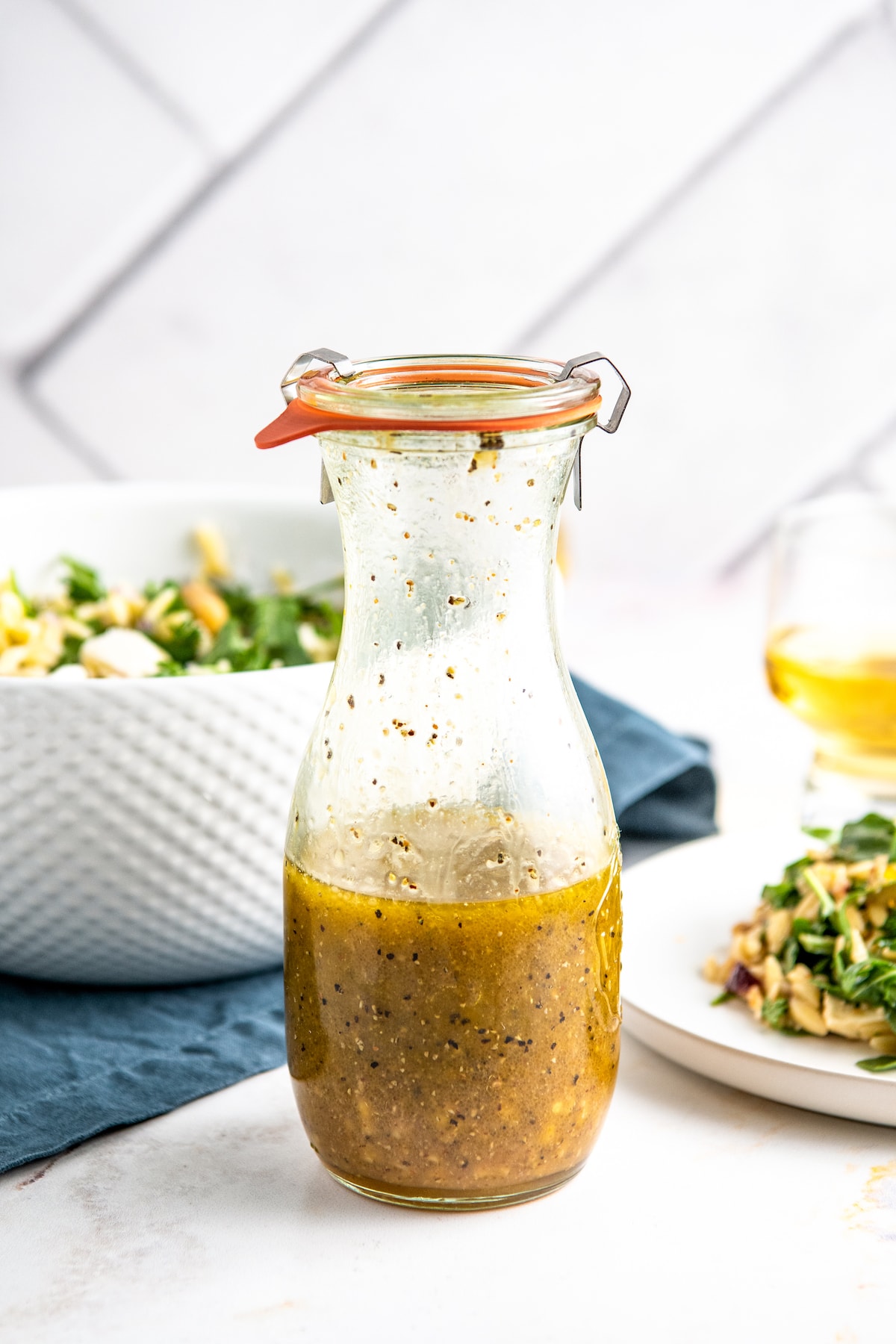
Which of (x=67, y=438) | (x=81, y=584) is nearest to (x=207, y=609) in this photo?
(x=81, y=584)

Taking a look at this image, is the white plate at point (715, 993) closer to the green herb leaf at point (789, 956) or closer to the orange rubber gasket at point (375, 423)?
the green herb leaf at point (789, 956)

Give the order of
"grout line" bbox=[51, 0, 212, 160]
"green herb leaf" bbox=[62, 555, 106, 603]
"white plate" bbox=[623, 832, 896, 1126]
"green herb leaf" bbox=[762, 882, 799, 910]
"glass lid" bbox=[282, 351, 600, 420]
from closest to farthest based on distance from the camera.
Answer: "glass lid" bbox=[282, 351, 600, 420] → "white plate" bbox=[623, 832, 896, 1126] → "green herb leaf" bbox=[762, 882, 799, 910] → "green herb leaf" bbox=[62, 555, 106, 603] → "grout line" bbox=[51, 0, 212, 160]

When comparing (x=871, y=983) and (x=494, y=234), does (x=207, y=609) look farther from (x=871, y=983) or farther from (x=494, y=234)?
(x=494, y=234)

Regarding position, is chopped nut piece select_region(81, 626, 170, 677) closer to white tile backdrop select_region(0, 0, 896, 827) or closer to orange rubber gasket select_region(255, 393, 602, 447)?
orange rubber gasket select_region(255, 393, 602, 447)

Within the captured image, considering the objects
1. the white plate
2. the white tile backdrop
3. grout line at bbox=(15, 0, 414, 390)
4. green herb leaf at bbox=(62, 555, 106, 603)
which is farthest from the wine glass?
grout line at bbox=(15, 0, 414, 390)

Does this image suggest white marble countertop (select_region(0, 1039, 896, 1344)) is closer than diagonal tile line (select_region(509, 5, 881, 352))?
Yes

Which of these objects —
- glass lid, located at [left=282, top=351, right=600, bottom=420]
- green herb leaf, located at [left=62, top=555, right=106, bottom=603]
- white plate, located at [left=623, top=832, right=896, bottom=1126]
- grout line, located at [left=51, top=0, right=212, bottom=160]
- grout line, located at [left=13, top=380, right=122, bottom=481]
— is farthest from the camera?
grout line, located at [left=13, top=380, right=122, bottom=481]
